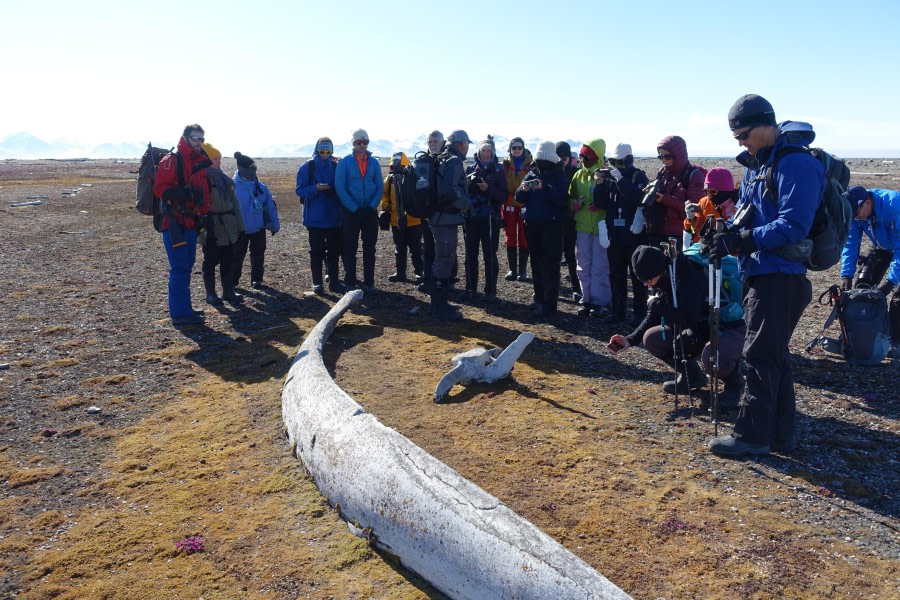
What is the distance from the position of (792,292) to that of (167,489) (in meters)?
4.84

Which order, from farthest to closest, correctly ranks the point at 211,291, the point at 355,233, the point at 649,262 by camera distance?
1. the point at 211,291
2. the point at 355,233
3. the point at 649,262

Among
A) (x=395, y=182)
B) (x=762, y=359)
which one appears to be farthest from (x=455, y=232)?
(x=762, y=359)

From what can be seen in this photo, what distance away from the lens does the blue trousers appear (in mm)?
8789

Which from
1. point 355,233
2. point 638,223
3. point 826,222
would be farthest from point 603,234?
point 826,222

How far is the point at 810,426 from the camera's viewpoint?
18.0 feet

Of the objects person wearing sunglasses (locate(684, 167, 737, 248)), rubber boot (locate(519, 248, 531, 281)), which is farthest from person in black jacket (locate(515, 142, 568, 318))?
rubber boot (locate(519, 248, 531, 281))

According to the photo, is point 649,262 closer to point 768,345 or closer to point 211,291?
point 768,345

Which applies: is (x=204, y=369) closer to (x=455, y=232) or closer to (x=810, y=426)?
(x=455, y=232)

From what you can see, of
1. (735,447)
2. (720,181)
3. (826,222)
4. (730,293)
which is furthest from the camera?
(720,181)

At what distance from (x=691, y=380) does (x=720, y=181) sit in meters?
2.18

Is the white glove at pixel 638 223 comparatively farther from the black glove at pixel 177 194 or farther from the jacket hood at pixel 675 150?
the black glove at pixel 177 194

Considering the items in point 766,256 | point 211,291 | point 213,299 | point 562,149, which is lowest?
point 213,299

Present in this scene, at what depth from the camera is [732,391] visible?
5859mm

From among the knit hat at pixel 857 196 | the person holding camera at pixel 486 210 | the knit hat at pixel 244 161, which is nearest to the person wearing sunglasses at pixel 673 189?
the knit hat at pixel 857 196
